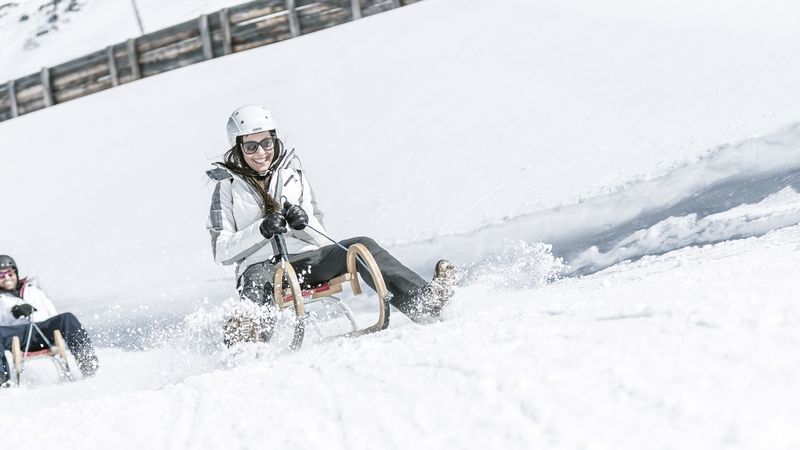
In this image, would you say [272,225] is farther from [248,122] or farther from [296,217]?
[248,122]

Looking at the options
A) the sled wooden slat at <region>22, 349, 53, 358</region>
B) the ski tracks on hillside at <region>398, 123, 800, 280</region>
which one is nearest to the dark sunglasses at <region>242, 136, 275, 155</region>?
the ski tracks on hillside at <region>398, 123, 800, 280</region>

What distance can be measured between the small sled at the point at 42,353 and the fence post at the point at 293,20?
28.8 feet

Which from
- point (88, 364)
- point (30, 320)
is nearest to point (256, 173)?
point (88, 364)

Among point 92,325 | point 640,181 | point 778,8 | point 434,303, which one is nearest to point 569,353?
point 434,303

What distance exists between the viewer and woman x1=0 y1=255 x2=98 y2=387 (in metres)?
5.89

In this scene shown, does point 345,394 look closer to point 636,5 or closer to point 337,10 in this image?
point 636,5

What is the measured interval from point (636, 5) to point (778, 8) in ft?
5.78

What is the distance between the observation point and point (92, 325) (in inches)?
284

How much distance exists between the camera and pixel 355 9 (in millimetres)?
13641

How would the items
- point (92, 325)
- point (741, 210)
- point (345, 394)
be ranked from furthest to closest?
1. point (92, 325)
2. point (741, 210)
3. point (345, 394)

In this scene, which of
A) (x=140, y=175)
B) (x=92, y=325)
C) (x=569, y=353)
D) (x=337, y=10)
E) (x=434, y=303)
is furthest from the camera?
(x=337, y=10)

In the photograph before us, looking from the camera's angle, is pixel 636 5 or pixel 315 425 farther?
pixel 636 5

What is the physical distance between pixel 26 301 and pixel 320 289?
9.98 feet

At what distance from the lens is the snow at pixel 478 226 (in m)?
2.12
